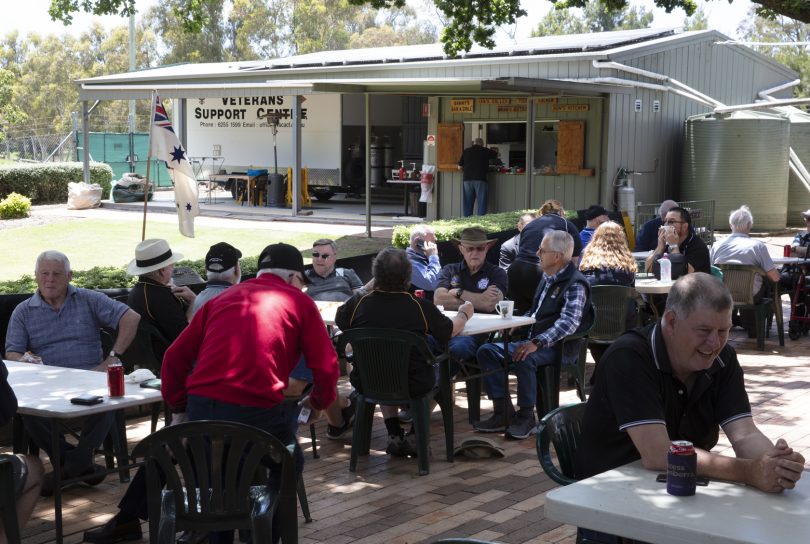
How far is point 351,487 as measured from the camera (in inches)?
A: 229

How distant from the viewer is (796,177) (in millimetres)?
22031

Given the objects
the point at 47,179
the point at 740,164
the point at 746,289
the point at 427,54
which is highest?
the point at 427,54

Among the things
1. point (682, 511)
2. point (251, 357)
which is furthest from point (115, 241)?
point (682, 511)

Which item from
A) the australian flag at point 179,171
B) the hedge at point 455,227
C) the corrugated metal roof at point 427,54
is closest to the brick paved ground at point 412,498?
the australian flag at point 179,171

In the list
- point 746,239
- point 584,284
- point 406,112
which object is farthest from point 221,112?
point 584,284

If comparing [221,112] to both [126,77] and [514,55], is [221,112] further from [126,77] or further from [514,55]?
[514,55]

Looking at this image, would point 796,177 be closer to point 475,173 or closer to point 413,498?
point 475,173

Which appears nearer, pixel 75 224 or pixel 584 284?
pixel 584 284

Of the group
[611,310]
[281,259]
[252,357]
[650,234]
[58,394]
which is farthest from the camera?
[650,234]

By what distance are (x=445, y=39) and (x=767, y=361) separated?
660 cm

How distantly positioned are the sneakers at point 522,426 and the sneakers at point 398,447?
2.74 feet

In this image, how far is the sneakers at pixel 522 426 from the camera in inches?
269

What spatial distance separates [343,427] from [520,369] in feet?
4.14

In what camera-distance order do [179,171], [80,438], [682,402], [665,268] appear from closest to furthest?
1. [682,402]
2. [80,438]
3. [665,268]
4. [179,171]
